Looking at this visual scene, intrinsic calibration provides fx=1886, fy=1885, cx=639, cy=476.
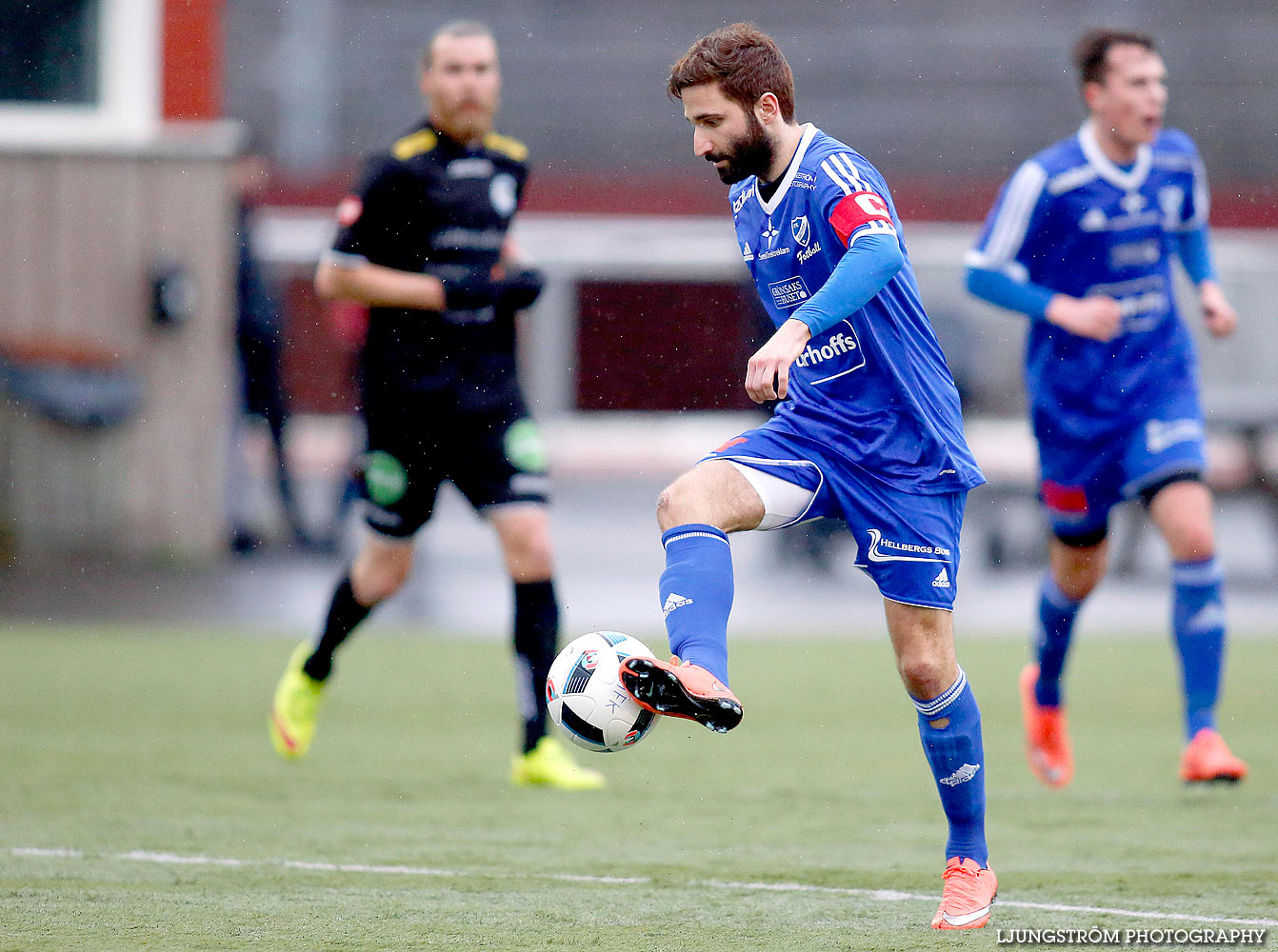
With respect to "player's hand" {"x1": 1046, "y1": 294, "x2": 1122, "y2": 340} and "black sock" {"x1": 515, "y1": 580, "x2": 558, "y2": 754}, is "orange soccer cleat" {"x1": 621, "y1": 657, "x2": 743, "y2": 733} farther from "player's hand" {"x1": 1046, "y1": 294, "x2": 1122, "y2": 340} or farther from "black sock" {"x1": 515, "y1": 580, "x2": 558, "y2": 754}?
"player's hand" {"x1": 1046, "y1": 294, "x2": 1122, "y2": 340}

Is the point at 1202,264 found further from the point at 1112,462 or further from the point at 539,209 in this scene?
the point at 539,209

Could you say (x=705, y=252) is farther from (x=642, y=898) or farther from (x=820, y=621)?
(x=642, y=898)

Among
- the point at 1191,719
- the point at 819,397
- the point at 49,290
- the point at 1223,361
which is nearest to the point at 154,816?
the point at 819,397

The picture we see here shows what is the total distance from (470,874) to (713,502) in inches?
46.8

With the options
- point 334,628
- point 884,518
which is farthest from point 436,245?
point 884,518

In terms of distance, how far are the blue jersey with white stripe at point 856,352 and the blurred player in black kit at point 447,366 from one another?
1914 millimetres

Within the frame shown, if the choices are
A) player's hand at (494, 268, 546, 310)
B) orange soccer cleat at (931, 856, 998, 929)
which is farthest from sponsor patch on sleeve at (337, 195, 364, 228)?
orange soccer cleat at (931, 856, 998, 929)

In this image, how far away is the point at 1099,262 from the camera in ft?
20.2

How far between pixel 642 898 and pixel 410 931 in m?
0.62

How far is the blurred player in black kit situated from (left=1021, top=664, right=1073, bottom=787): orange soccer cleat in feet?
4.68

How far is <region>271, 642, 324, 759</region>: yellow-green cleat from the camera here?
6215 millimetres

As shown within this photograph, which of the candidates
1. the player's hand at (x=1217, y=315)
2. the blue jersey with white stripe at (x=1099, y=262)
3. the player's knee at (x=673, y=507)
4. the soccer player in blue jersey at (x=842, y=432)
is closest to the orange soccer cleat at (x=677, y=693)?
the soccer player in blue jersey at (x=842, y=432)

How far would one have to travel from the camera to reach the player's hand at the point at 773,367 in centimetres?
367

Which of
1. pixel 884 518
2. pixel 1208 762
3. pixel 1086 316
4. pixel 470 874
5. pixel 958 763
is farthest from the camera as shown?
pixel 1086 316
